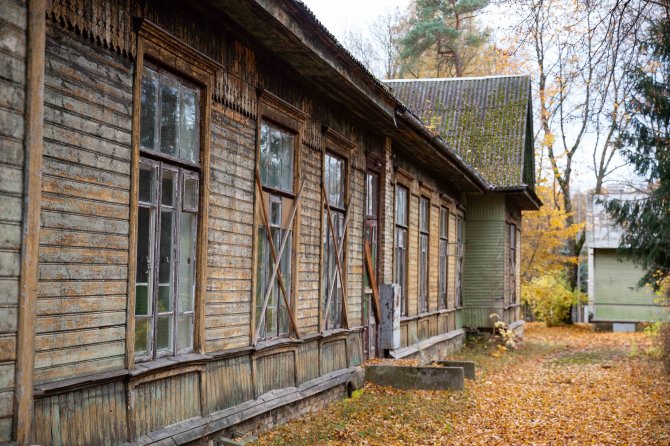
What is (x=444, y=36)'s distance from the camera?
3353 cm

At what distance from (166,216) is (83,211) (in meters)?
1.29

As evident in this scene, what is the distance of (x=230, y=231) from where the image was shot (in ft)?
25.5

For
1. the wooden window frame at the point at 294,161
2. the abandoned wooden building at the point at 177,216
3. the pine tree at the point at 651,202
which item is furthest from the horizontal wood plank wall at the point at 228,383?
the pine tree at the point at 651,202

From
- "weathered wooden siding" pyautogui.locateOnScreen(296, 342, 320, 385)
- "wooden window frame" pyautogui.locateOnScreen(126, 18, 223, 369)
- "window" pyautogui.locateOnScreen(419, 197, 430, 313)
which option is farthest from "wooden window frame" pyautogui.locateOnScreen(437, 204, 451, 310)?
"wooden window frame" pyautogui.locateOnScreen(126, 18, 223, 369)

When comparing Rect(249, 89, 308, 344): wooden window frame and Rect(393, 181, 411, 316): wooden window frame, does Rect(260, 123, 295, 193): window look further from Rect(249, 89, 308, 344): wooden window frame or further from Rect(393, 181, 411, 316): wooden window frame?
Rect(393, 181, 411, 316): wooden window frame

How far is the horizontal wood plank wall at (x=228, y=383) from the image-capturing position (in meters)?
7.29

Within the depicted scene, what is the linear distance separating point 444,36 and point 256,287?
27.2 m

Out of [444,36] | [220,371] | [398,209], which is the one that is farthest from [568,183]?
[220,371]

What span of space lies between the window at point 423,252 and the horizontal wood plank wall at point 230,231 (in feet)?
29.4

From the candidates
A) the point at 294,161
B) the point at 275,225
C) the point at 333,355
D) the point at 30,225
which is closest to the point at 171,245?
the point at 30,225

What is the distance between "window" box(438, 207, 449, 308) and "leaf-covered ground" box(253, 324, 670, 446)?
8.17 feet

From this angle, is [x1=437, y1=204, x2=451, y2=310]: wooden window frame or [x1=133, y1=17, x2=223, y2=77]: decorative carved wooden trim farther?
[x1=437, y1=204, x2=451, y2=310]: wooden window frame

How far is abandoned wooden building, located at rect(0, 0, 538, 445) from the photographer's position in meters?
4.67

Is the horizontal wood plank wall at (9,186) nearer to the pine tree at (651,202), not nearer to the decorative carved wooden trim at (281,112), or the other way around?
the decorative carved wooden trim at (281,112)
